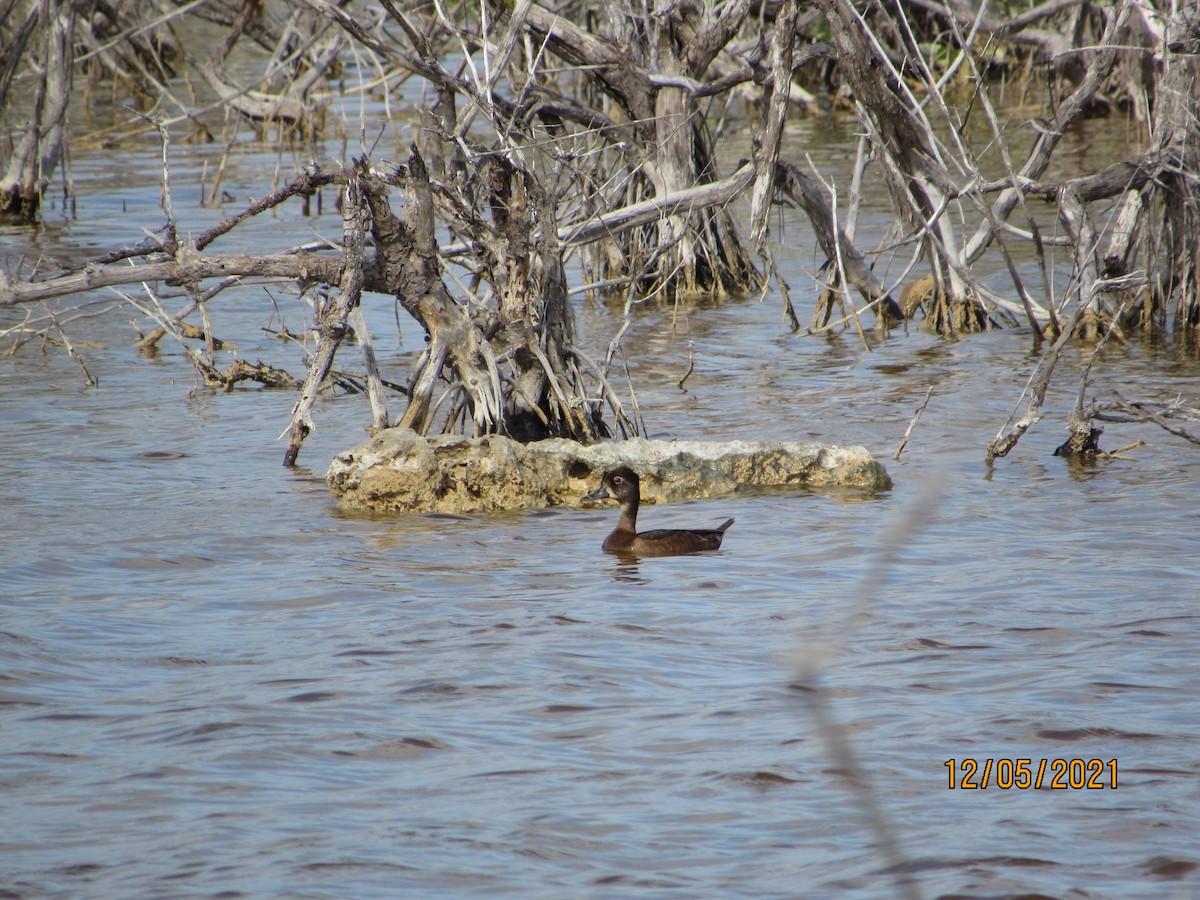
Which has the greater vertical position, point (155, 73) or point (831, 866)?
point (155, 73)

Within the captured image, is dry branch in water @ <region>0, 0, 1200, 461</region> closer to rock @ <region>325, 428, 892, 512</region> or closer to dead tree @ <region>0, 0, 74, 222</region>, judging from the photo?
dead tree @ <region>0, 0, 74, 222</region>

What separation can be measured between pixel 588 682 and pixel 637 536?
1.59 meters

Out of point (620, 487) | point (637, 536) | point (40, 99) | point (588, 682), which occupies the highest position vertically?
point (40, 99)

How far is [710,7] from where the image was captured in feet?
38.4

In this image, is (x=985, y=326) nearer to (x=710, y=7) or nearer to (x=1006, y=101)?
(x=710, y=7)

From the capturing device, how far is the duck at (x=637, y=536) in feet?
22.4

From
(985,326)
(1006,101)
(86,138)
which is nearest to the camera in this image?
(985,326)

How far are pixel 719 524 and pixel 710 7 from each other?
5.49 m

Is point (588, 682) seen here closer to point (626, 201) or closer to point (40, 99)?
point (626, 201)

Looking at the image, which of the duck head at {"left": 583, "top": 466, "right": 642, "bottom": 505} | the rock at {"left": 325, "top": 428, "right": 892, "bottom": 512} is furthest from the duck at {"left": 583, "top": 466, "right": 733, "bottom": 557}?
the rock at {"left": 325, "top": 428, "right": 892, "bottom": 512}

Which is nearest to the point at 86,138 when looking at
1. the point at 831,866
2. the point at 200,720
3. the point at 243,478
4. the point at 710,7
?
the point at 710,7
